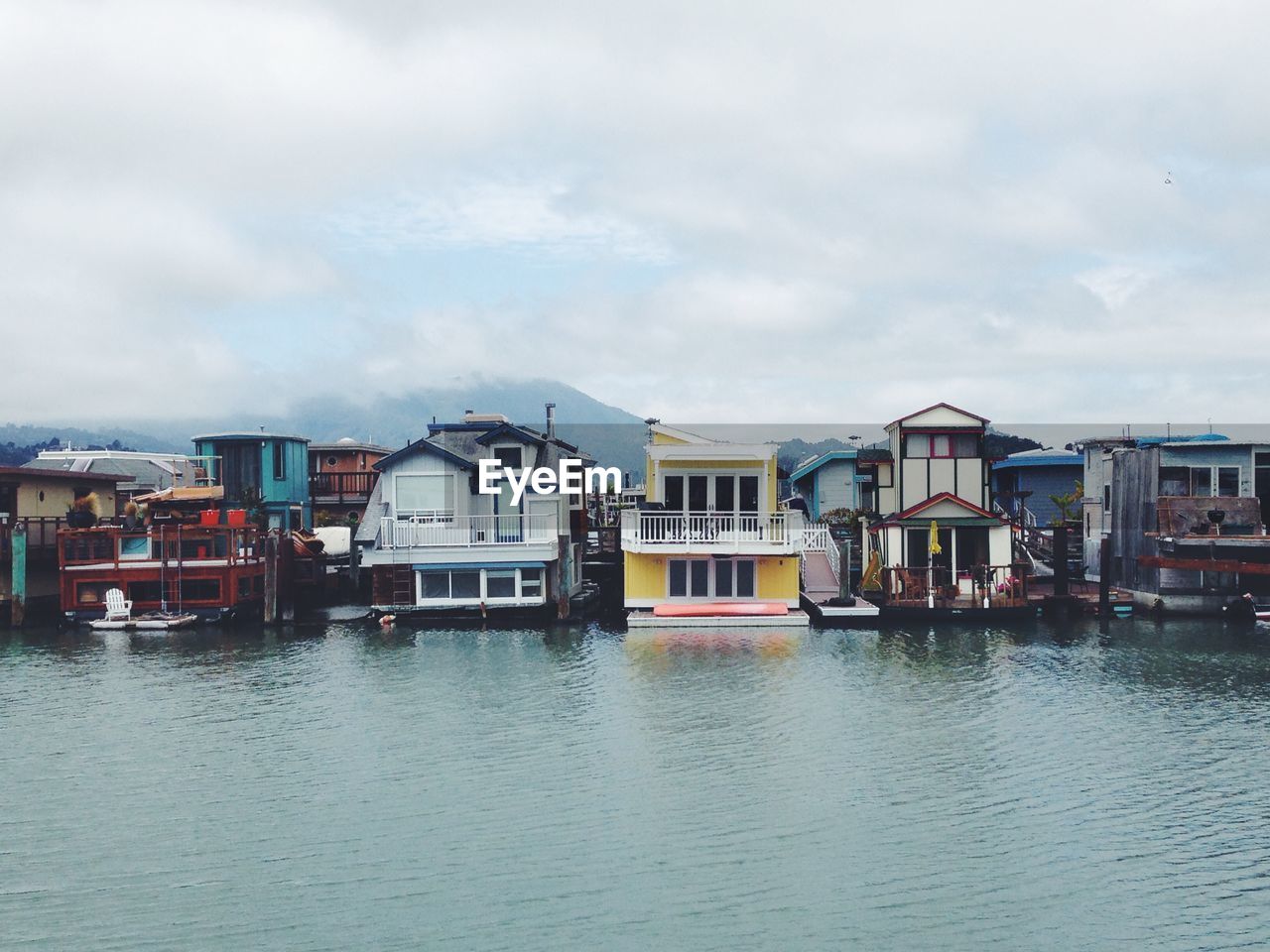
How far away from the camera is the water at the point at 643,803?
15445mm

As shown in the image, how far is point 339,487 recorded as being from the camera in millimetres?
62250

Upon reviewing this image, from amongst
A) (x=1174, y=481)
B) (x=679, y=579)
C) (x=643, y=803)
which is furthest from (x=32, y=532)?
(x=1174, y=481)

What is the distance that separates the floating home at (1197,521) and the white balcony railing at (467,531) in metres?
23.0

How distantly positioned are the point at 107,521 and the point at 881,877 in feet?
140

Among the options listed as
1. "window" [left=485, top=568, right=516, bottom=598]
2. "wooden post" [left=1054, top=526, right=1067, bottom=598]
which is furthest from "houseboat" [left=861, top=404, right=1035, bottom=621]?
"window" [left=485, top=568, right=516, bottom=598]

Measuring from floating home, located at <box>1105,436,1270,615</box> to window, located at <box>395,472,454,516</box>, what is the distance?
87.9 ft

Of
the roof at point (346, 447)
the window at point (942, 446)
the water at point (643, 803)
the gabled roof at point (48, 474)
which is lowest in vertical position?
the water at point (643, 803)

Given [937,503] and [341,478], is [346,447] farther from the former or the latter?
[937,503]

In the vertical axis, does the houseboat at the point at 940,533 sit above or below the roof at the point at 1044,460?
below

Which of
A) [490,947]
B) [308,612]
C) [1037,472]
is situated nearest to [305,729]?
[490,947]

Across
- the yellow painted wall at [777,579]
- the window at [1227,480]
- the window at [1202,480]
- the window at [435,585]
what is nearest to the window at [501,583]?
the window at [435,585]

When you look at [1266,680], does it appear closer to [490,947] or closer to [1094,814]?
[1094,814]

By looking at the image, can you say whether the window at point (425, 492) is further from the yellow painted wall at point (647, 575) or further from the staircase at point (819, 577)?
the staircase at point (819, 577)

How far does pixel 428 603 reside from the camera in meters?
42.2
